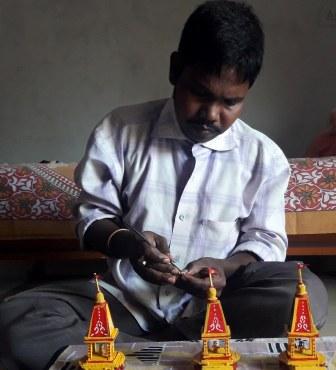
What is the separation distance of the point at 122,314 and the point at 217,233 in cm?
22

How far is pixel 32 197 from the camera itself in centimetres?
168

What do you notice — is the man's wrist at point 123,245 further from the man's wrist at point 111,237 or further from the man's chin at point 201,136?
the man's chin at point 201,136

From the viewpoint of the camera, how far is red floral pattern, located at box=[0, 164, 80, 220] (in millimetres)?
1673

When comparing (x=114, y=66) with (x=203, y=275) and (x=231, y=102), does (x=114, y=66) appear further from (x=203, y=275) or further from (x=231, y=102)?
(x=203, y=275)

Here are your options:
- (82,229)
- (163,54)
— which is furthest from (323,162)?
(163,54)

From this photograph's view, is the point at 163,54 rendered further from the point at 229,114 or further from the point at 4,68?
the point at 229,114

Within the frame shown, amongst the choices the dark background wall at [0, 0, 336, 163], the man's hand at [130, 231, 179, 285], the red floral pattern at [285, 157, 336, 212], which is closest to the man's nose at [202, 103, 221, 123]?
the man's hand at [130, 231, 179, 285]

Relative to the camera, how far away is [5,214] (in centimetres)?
168

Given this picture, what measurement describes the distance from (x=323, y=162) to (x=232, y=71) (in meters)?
0.83

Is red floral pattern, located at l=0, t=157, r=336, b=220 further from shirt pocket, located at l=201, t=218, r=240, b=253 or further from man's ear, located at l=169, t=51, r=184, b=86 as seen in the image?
man's ear, located at l=169, t=51, r=184, b=86

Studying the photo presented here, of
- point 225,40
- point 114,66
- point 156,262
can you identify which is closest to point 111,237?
point 156,262

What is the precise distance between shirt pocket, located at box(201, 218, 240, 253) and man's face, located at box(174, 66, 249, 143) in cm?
16

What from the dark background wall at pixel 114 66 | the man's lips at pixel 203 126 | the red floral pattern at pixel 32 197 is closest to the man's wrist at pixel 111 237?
the man's lips at pixel 203 126

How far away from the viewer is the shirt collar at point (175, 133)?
1064mm
